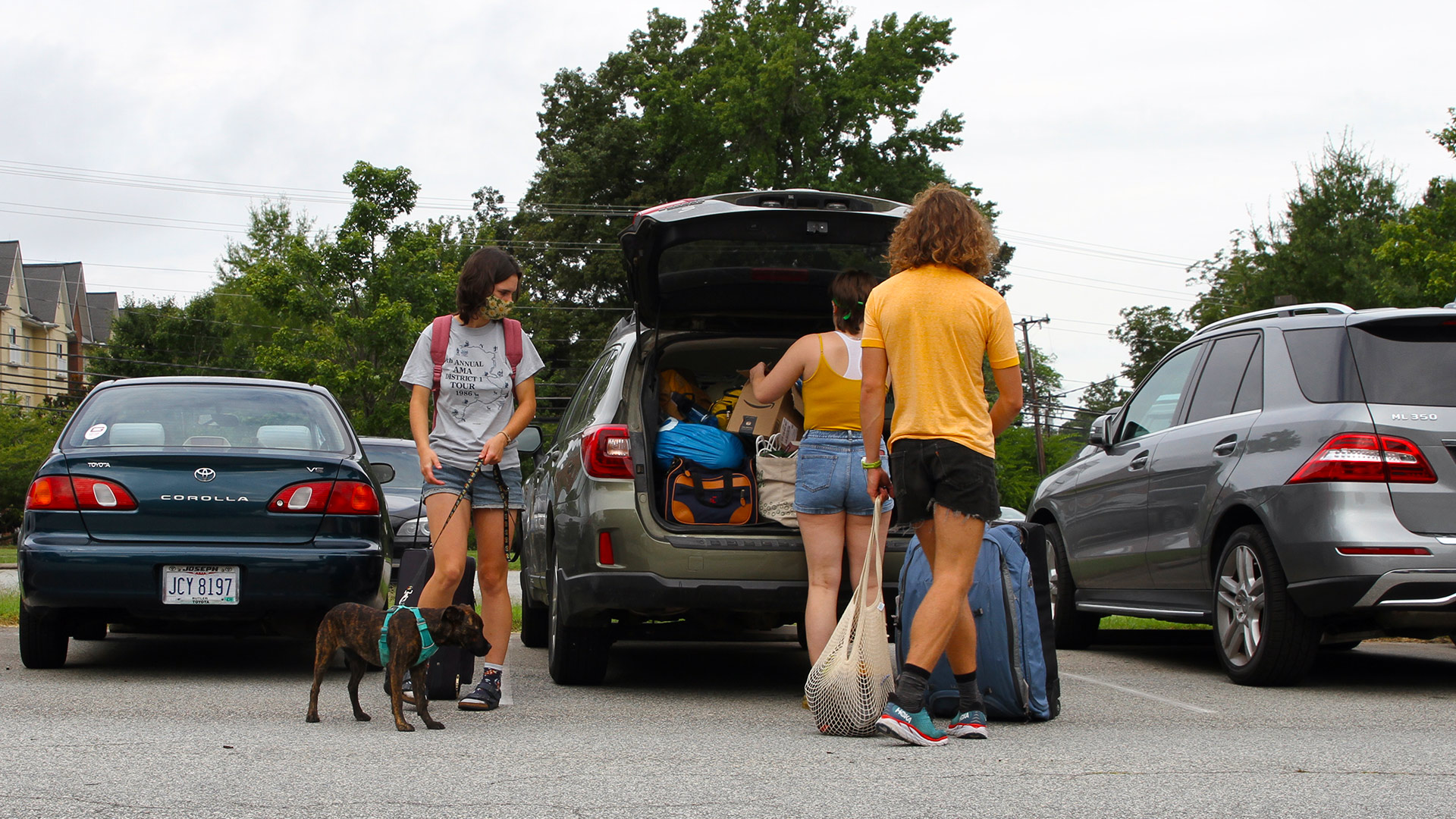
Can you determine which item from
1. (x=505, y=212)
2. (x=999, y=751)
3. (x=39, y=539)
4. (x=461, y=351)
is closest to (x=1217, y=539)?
(x=999, y=751)

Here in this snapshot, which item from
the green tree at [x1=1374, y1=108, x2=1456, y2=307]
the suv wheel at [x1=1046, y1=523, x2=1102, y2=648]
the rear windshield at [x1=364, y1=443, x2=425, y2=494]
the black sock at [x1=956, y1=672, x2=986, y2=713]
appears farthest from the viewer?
the green tree at [x1=1374, y1=108, x2=1456, y2=307]

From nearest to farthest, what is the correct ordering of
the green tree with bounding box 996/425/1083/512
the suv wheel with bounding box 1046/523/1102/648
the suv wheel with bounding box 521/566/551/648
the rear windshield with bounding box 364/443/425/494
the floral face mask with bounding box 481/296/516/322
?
the floral face mask with bounding box 481/296/516/322 < the suv wheel with bounding box 1046/523/1102/648 < the suv wheel with bounding box 521/566/551/648 < the rear windshield with bounding box 364/443/425/494 < the green tree with bounding box 996/425/1083/512

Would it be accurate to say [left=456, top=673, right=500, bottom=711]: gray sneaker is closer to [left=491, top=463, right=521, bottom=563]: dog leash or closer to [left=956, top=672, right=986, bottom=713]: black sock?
[left=491, top=463, right=521, bottom=563]: dog leash

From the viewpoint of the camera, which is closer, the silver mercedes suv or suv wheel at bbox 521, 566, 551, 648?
the silver mercedes suv

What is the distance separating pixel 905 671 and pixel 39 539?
4.03 m

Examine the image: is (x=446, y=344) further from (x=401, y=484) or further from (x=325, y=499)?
(x=401, y=484)

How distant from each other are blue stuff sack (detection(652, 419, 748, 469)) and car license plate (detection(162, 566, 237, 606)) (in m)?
2.00

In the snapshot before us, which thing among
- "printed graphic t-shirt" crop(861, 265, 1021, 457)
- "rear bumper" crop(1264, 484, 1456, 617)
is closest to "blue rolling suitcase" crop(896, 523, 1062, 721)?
"printed graphic t-shirt" crop(861, 265, 1021, 457)

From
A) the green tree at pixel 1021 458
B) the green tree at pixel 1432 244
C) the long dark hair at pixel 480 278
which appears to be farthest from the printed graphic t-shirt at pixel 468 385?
the green tree at pixel 1021 458

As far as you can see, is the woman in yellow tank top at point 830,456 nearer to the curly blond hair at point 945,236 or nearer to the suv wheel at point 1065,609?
the curly blond hair at point 945,236

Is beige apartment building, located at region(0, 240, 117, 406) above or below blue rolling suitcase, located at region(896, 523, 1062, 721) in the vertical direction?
above

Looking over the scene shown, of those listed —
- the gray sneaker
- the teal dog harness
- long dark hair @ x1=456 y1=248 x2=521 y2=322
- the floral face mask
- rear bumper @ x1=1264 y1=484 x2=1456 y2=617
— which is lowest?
the gray sneaker

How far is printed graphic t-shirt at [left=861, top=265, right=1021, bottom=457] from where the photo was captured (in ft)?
16.4

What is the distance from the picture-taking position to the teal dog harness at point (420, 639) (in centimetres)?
521
